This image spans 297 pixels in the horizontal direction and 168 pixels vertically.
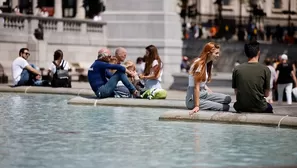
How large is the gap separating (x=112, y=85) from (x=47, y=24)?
23.4m

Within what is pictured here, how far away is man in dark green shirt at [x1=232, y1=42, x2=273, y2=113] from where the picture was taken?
690 inches

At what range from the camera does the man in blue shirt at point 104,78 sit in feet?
69.3

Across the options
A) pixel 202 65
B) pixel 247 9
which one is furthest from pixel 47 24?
pixel 247 9

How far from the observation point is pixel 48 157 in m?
12.9

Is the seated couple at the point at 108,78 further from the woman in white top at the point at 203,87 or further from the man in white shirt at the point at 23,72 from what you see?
the man in white shirt at the point at 23,72

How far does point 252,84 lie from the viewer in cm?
1750

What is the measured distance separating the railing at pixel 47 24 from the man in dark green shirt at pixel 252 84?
25560mm

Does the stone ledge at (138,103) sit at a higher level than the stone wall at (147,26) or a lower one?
lower

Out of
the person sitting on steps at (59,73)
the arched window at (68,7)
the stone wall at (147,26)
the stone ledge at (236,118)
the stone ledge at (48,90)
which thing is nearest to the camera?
the stone ledge at (236,118)

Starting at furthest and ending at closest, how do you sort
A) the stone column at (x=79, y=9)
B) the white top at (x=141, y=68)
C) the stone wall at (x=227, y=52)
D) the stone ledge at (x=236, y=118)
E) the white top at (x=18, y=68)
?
the stone wall at (x=227, y=52), the stone column at (x=79, y=9), the white top at (x=141, y=68), the white top at (x=18, y=68), the stone ledge at (x=236, y=118)

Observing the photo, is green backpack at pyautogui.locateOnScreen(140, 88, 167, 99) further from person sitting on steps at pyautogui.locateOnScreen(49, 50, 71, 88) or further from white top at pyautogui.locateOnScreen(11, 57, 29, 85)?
white top at pyautogui.locateOnScreen(11, 57, 29, 85)

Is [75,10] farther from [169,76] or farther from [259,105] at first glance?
[259,105]

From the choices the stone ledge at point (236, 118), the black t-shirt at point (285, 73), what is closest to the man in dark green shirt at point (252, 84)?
the stone ledge at point (236, 118)

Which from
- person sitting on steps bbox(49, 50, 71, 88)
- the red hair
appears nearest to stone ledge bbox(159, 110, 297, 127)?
the red hair
